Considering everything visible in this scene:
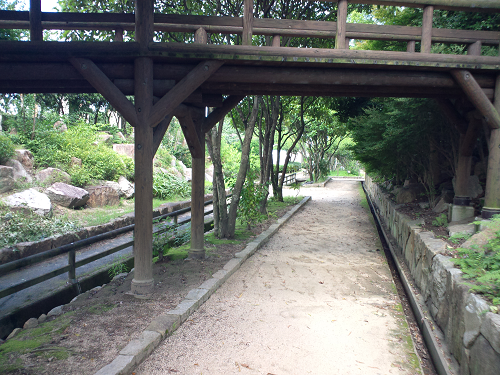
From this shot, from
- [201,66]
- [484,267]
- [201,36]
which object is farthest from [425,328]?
[201,36]

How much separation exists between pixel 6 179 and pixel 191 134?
5.28m

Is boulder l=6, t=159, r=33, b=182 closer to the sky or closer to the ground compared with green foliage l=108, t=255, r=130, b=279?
closer to the sky

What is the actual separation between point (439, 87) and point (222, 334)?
484cm

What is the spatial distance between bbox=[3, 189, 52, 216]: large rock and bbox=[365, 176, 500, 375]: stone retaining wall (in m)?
7.34

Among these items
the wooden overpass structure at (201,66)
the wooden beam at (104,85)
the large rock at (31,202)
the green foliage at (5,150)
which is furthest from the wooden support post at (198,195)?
the green foliage at (5,150)

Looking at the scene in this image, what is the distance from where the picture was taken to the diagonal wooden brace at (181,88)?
4.45m

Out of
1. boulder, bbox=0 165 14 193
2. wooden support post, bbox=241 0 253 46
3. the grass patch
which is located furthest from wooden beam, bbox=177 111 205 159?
boulder, bbox=0 165 14 193

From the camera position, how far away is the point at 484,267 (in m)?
3.33

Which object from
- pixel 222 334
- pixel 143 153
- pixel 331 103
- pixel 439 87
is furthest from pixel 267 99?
pixel 222 334

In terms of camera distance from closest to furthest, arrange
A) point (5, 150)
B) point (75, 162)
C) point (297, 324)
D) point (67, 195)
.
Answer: point (297, 324)
point (5, 150)
point (67, 195)
point (75, 162)

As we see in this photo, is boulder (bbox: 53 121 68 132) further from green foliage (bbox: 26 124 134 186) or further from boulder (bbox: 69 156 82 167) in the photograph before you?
boulder (bbox: 69 156 82 167)

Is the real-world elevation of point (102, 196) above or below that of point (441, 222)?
below

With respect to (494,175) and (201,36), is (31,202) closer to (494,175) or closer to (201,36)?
(201,36)

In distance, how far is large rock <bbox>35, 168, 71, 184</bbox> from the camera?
936 centimetres
